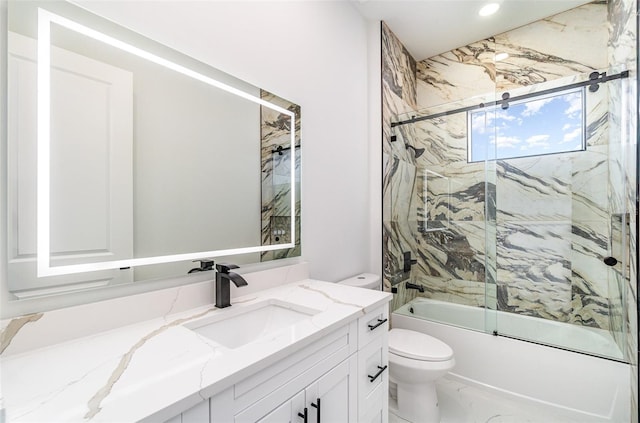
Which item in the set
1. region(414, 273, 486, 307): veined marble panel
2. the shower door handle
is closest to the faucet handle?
the shower door handle

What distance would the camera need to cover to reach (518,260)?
235 centimetres

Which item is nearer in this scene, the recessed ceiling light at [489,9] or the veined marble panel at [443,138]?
the recessed ceiling light at [489,9]

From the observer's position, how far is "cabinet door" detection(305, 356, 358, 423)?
0.86 m

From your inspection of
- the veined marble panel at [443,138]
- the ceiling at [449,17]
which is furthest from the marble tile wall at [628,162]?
the veined marble panel at [443,138]

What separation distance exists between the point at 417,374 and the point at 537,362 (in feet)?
2.92

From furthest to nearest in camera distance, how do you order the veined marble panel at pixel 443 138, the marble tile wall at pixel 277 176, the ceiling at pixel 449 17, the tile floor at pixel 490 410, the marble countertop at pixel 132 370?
the veined marble panel at pixel 443 138, the ceiling at pixel 449 17, the tile floor at pixel 490 410, the marble tile wall at pixel 277 176, the marble countertop at pixel 132 370

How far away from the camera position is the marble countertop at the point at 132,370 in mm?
499

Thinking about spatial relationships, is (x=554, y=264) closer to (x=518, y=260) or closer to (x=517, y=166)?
(x=518, y=260)

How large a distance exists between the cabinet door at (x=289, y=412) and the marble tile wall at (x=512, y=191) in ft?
5.11

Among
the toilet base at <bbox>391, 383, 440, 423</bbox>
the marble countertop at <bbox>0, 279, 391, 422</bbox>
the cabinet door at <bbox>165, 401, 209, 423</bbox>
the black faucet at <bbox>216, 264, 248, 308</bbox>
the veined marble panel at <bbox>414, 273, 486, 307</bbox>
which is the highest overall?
the black faucet at <bbox>216, 264, 248, 308</bbox>

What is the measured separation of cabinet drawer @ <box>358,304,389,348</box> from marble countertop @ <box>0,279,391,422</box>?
0.60 ft

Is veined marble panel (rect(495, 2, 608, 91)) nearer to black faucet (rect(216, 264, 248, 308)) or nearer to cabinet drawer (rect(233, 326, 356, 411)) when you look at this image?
cabinet drawer (rect(233, 326, 356, 411))

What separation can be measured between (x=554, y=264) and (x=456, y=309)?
32.4 inches

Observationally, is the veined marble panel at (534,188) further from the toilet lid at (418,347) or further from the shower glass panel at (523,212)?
the toilet lid at (418,347)
